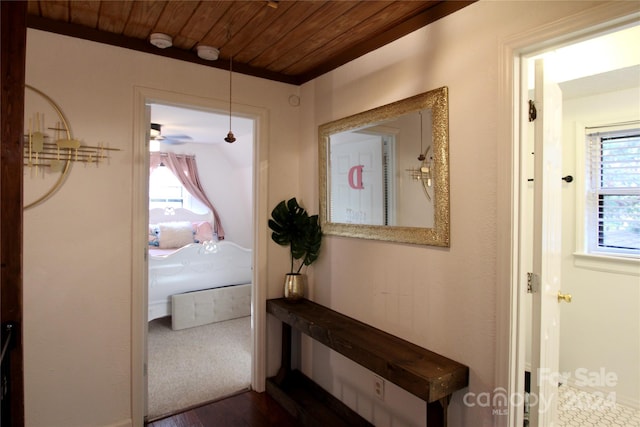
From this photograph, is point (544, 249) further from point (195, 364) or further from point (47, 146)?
point (195, 364)

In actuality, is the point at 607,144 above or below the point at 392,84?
below

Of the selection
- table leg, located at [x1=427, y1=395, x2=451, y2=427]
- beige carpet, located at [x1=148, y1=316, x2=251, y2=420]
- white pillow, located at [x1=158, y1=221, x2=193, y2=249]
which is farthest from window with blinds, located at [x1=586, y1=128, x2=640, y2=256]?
white pillow, located at [x1=158, y1=221, x2=193, y2=249]

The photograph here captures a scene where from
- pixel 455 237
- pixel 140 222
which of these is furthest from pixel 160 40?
pixel 455 237

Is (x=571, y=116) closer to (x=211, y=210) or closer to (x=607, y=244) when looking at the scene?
(x=607, y=244)

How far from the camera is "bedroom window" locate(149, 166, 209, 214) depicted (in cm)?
596

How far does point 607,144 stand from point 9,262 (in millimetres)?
3540

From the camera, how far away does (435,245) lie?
5.83 ft

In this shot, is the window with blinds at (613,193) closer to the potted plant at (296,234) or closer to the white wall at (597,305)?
the white wall at (597,305)

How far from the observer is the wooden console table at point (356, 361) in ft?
5.11

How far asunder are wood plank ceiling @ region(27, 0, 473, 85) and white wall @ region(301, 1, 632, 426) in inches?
4.8

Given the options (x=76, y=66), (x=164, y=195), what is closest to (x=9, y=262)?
(x=76, y=66)

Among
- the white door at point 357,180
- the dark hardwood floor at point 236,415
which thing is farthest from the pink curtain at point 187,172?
the white door at point 357,180

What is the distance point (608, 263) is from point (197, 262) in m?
3.86

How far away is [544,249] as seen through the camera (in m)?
1.54
